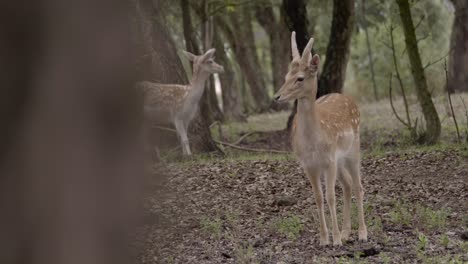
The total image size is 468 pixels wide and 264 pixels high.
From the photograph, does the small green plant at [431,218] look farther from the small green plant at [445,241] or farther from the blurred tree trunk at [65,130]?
the blurred tree trunk at [65,130]

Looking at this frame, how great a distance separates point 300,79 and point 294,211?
2.34 m

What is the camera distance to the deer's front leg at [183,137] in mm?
14094

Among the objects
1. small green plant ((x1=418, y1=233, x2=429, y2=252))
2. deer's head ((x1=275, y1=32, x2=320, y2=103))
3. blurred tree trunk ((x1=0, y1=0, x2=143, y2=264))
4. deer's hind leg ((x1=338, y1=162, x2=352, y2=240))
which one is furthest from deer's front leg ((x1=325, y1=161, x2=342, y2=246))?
blurred tree trunk ((x1=0, y1=0, x2=143, y2=264))

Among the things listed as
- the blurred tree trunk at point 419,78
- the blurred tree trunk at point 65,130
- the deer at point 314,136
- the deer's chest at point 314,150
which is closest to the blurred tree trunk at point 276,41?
the blurred tree trunk at point 419,78

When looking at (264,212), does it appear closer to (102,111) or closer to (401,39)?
(102,111)

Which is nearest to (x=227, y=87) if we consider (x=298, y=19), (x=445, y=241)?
(x=298, y=19)

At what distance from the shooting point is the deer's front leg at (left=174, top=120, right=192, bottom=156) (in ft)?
46.2

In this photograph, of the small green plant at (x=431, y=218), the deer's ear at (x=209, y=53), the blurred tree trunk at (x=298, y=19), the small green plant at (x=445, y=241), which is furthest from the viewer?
the deer's ear at (x=209, y=53)

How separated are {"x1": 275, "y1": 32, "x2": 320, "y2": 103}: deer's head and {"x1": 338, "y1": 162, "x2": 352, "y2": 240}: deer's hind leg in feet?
3.29

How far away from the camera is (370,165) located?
38.1 ft

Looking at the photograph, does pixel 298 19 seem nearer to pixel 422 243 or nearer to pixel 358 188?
pixel 358 188

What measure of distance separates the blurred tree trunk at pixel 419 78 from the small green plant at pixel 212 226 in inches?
212

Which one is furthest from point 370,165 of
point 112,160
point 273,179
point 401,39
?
point 401,39

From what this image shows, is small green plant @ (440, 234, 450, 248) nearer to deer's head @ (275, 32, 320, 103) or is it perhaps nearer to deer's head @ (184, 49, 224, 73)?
deer's head @ (275, 32, 320, 103)
